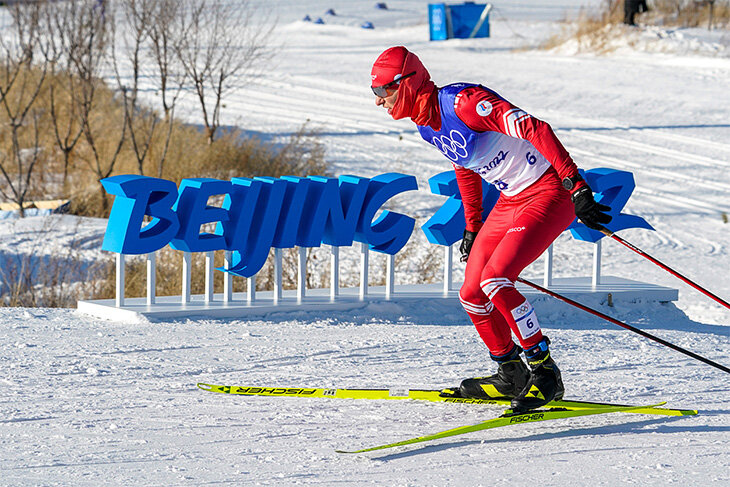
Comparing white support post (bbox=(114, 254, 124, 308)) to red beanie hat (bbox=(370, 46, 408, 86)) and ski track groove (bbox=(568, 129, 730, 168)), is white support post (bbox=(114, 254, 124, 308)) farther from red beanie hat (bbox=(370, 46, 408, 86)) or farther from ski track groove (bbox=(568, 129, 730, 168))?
ski track groove (bbox=(568, 129, 730, 168))

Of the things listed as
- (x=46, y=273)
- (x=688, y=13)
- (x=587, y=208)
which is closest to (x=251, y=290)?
(x=46, y=273)

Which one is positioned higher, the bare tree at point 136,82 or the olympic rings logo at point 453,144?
the bare tree at point 136,82

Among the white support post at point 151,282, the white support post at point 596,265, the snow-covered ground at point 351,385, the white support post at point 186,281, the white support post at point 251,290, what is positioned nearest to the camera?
the snow-covered ground at point 351,385

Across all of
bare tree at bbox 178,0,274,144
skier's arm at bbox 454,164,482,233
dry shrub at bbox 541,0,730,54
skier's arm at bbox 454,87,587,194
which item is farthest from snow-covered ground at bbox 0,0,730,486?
dry shrub at bbox 541,0,730,54

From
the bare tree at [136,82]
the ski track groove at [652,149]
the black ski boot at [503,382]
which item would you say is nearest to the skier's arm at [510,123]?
the black ski boot at [503,382]

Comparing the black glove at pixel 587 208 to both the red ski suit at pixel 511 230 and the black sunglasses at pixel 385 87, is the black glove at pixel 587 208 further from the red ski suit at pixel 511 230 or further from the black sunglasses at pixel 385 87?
the black sunglasses at pixel 385 87

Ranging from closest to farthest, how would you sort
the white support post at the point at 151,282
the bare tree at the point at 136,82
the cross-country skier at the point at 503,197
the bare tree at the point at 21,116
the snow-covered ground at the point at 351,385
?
the snow-covered ground at the point at 351,385 < the cross-country skier at the point at 503,197 < the white support post at the point at 151,282 < the bare tree at the point at 136,82 < the bare tree at the point at 21,116

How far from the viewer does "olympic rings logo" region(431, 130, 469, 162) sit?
4.71 metres

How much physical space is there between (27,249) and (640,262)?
7223mm

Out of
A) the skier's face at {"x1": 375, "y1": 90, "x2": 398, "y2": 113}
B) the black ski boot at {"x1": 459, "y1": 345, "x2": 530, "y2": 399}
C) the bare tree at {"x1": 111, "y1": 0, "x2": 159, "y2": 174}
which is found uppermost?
the bare tree at {"x1": 111, "y1": 0, "x2": 159, "y2": 174}

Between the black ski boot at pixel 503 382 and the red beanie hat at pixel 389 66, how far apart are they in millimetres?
1471

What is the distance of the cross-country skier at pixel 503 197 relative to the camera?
4.55 metres

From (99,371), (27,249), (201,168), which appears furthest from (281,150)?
(99,371)

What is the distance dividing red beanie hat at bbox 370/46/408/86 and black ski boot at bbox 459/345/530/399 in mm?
1471
